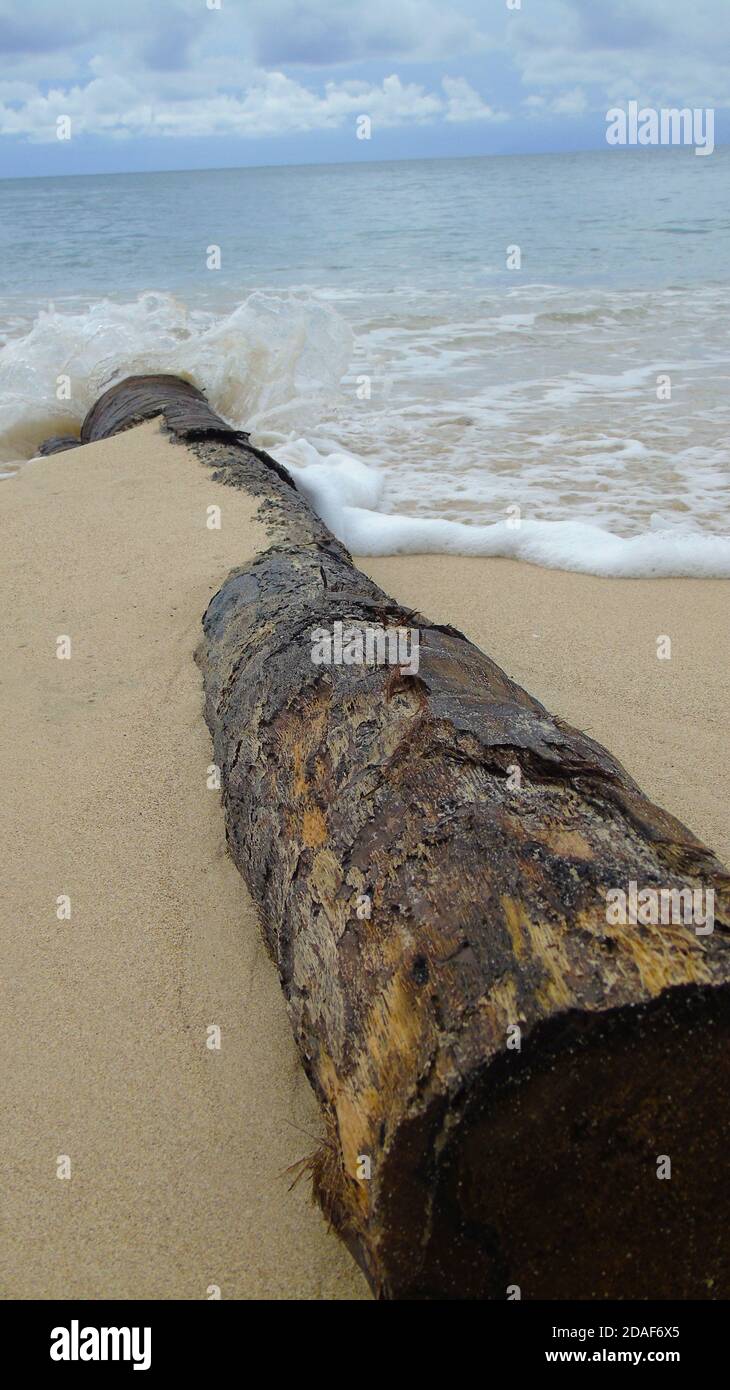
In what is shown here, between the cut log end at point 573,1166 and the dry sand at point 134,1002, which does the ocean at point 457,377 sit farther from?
the cut log end at point 573,1166

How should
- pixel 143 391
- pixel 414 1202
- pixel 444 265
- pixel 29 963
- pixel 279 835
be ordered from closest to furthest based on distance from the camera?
pixel 414 1202 → pixel 279 835 → pixel 29 963 → pixel 143 391 → pixel 444 265

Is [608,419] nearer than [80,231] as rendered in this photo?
Yes

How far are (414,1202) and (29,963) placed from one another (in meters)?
1.25

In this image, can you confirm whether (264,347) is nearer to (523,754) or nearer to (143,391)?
(143,391)

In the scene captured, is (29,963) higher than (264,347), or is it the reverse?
(264,347)

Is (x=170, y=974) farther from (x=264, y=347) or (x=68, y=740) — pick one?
(x=264, y=347)

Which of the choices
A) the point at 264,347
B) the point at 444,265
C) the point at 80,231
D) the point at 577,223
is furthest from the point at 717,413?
the point at 80,231

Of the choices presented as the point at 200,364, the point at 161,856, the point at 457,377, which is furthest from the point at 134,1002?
the point at 457,377

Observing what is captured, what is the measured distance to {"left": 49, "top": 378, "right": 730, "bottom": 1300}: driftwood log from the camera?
4.43 ft

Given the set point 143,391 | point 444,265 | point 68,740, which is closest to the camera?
point 68,740

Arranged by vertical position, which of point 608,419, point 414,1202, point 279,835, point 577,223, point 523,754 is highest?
point 577,223

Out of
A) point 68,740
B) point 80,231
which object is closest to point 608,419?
point 68,740

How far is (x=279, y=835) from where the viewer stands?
2121 mm

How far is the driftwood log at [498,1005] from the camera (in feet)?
4.43
